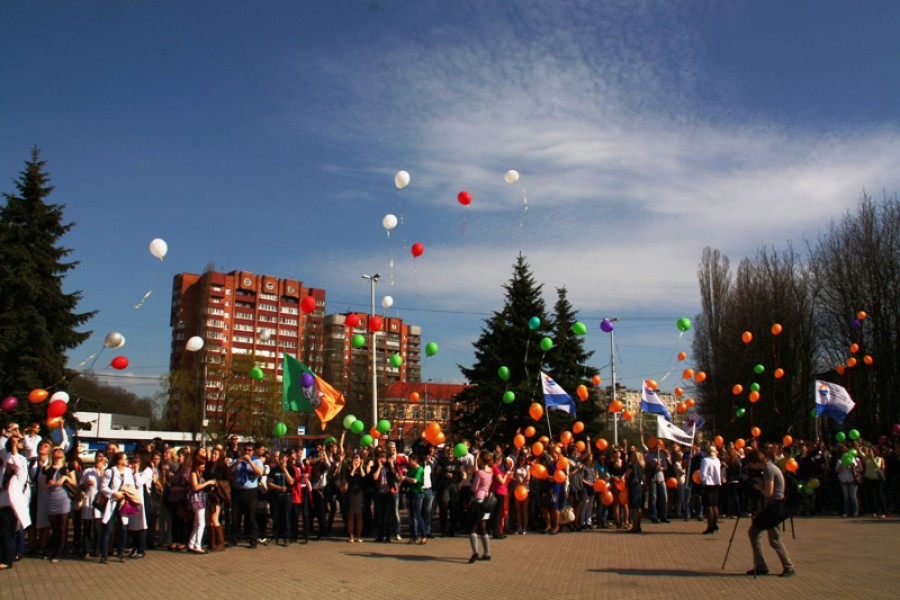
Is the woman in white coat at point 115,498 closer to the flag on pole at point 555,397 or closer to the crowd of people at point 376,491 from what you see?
the crowd of people at point 376,491

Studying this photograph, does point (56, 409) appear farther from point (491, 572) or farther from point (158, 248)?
point (491, 572)

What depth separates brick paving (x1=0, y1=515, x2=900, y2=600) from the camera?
8.70 m

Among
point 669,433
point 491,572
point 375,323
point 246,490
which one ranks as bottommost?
point 491,572

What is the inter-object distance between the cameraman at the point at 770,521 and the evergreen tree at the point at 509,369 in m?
19.1

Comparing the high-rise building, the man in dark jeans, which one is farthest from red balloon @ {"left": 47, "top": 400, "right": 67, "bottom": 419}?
the high-rise building

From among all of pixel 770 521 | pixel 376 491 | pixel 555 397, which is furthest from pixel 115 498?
pixel 555 397

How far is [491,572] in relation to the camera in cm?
1010

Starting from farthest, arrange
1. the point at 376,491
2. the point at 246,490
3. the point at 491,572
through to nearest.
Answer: the point at 376,491, the point at 246,490, the point at 491,572

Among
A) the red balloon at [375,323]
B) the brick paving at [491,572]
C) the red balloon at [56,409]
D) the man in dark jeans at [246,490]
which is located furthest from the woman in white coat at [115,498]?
the red balloon at [375,323]

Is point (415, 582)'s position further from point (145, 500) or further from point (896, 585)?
point (896, 585)

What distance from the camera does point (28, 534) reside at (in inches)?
464

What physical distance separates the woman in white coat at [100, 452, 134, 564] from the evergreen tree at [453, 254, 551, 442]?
1931 centimetres

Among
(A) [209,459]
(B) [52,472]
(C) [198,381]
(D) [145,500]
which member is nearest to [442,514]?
(A) [209,459]

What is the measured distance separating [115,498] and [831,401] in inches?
799
